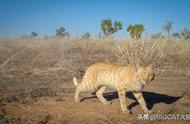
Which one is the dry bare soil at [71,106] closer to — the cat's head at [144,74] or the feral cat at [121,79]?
the feral cat at [121,79]

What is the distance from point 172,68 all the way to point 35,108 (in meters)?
8.60

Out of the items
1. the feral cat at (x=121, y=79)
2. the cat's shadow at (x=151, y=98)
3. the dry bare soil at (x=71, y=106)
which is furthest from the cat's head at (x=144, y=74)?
the cat's shadow at (x=151, y=98)

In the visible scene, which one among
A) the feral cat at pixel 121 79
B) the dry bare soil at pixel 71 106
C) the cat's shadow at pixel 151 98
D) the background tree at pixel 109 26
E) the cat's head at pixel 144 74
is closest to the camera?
the dry bare soil at pixel 71 106

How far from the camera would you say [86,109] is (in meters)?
6.92

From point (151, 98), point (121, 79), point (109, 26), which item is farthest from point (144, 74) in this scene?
point (109, 26)

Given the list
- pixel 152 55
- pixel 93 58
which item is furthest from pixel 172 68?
pixel 93 58

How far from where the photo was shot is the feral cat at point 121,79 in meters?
6.42

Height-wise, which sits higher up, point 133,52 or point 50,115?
point 133,52

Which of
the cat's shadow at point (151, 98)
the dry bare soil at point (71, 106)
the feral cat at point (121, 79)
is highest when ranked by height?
the feral cat at point (121, 79)

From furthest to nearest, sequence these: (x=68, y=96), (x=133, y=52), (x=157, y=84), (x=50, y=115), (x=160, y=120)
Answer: (x=133, y=52)
(x=157, y=84)
(x=68, y=96)
(x=50, y=115)
(x=160, y=120)

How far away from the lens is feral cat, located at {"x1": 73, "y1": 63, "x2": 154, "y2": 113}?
6.42 m

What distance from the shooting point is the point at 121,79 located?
6.91 m

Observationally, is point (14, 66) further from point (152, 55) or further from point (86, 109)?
point (86, 109)

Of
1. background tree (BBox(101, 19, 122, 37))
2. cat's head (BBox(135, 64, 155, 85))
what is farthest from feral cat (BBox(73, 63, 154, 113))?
background tree (BBox(101, 19, 122, 37))
